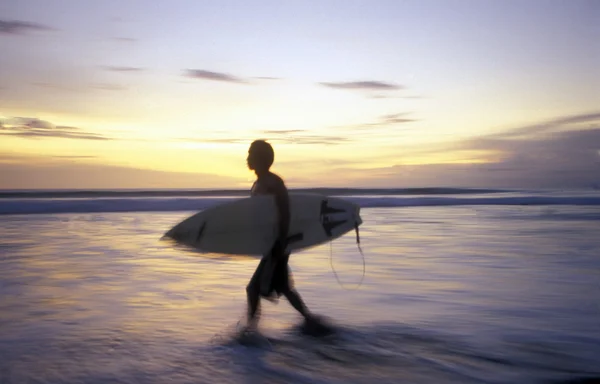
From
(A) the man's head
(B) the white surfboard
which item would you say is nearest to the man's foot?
(B) the white surfboard

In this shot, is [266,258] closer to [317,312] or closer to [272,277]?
[272,277]

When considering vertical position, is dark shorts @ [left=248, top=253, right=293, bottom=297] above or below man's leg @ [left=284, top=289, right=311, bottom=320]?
above

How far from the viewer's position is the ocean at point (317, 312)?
4.18m

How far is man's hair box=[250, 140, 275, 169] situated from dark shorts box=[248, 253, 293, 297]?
803 millimetres

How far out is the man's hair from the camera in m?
4.83

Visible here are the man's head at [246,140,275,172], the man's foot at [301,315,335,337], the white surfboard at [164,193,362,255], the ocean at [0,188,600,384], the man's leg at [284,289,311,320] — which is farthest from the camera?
the white surfboard at [164,193,362,255]

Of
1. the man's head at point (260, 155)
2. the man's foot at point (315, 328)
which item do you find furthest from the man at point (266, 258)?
the man's foot at point (315, 328)

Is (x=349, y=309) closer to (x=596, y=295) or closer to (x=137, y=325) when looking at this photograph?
(x=137, y=325)

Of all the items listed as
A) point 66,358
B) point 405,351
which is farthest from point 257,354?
point 66,358

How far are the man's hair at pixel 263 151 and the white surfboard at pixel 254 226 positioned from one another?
0.45 metres

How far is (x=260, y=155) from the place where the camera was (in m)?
4.83

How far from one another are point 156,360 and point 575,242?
33.9 ft

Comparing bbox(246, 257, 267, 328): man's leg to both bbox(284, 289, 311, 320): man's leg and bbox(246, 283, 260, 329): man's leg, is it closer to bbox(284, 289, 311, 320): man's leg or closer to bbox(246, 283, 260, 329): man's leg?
bbox(246, 283, 260, 329): man's leg

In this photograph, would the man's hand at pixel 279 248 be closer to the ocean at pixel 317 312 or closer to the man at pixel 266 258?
the man at pixel 266 258
